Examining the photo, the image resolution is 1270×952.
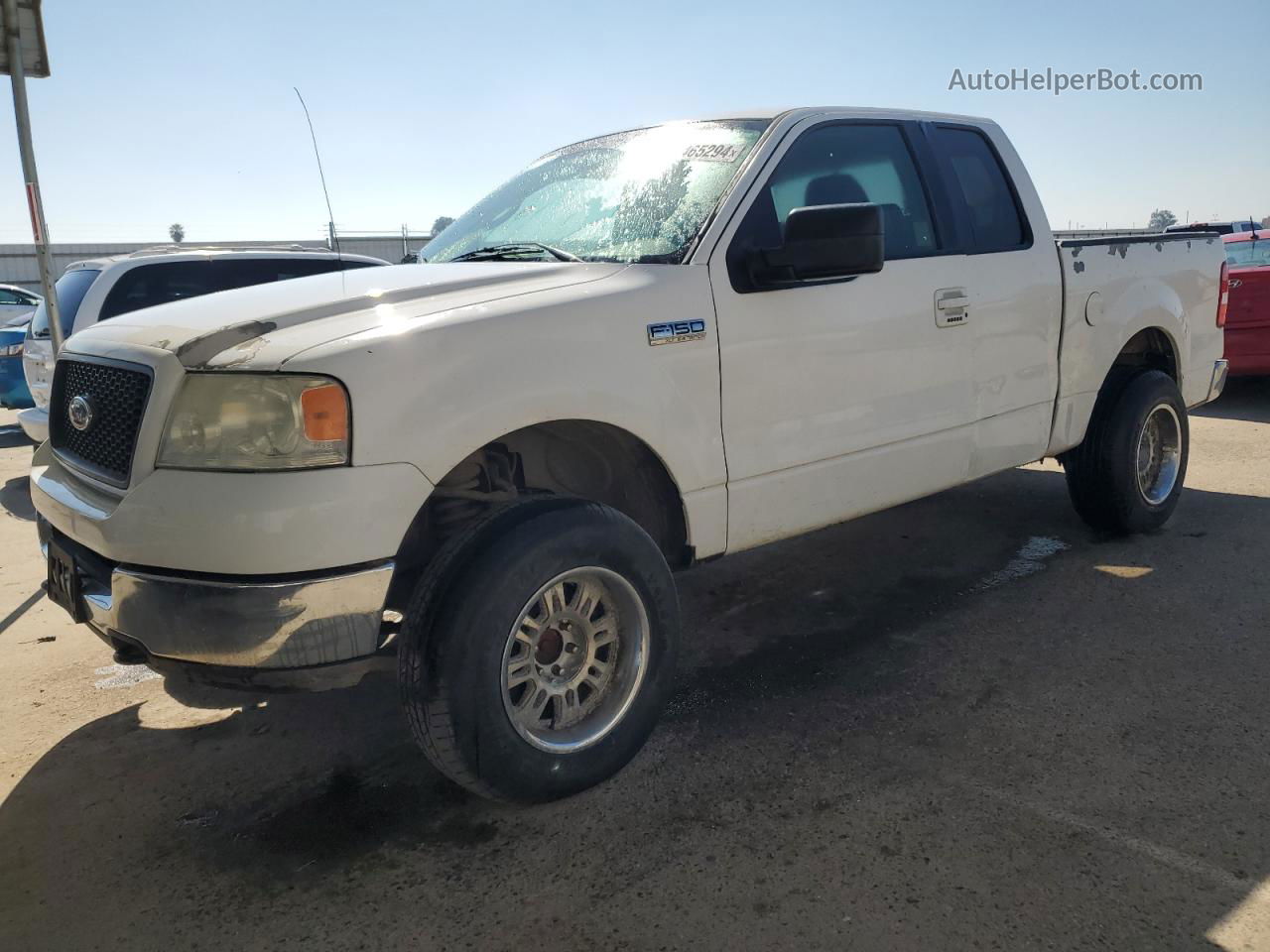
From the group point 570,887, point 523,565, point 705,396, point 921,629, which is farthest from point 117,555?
point 921,629

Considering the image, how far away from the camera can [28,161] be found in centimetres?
530

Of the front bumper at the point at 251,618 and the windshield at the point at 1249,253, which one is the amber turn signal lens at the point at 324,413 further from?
A: the windshield at the point at 1249,253

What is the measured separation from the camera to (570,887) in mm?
2426

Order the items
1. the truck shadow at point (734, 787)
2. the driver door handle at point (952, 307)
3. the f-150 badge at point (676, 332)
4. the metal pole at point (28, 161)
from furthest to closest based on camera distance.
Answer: the metal pole at point (28, 161)
the driver door handle at point (952, 307)
the f-150 badge at point (676, 332)
the truck shadow at point (734, 787)

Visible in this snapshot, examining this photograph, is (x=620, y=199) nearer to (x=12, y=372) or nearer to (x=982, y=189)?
(x=982, y=189)

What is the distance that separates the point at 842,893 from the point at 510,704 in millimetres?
980

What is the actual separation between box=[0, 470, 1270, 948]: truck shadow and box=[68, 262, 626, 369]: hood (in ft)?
4.34

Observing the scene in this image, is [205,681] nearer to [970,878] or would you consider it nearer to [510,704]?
[510,704]

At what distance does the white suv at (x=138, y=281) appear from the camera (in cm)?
722

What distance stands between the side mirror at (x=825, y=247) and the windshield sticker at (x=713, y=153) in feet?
1.50

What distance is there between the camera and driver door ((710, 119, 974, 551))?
320 centimetres

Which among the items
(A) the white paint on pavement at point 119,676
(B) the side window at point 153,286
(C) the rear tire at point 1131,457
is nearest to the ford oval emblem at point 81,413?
(A) the white paint on pavement at point 119,676

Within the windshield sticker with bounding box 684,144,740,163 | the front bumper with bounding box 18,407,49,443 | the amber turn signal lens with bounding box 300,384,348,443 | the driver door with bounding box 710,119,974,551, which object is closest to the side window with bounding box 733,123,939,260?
the driver door with bounding box 710,119,974,551

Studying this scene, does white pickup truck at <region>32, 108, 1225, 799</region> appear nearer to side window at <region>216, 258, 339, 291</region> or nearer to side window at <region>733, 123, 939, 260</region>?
side window at <region>733, 123, 939, 260</region>
